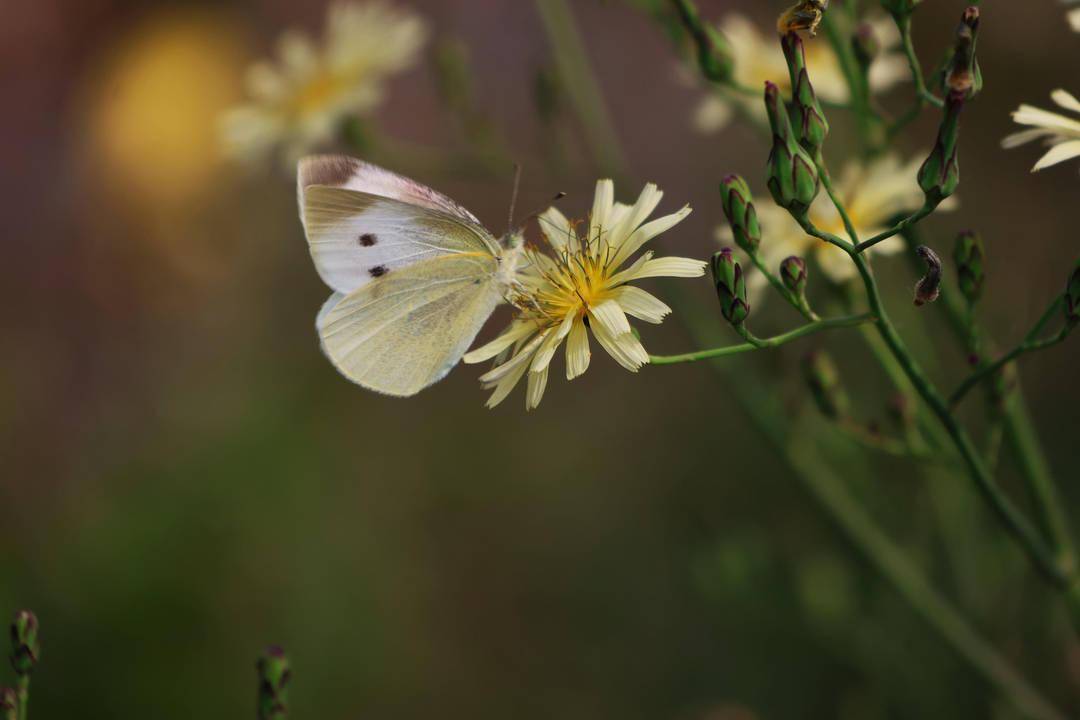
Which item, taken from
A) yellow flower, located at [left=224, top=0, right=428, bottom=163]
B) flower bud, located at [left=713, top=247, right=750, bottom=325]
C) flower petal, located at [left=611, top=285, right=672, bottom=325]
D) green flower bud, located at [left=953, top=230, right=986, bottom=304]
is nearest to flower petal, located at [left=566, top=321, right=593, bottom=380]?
flower petal, located at [left=611, top=285, right=672, bottom=325]

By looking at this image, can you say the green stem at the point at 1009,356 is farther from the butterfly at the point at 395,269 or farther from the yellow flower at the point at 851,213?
the butterfly at the point at 395,269

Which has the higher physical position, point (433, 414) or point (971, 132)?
point (971, 132)

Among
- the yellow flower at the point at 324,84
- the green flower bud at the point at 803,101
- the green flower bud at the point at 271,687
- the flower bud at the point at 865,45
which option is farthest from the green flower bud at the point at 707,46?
the green flower bud at the point at 271,687

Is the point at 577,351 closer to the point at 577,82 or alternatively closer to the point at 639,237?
the point at 639,237

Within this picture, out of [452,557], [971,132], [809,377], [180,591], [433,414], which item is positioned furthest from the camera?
[433,414]

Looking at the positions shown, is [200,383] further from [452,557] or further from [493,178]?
[493,178]

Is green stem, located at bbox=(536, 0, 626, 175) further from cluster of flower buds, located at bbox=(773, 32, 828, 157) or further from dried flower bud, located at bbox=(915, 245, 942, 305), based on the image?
dried flower bud, located at bbox=(915, 245, 942, 305)

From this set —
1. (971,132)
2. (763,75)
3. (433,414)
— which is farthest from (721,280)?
(433,414)

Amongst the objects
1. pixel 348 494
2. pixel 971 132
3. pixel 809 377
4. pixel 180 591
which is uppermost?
pixel 971 132
